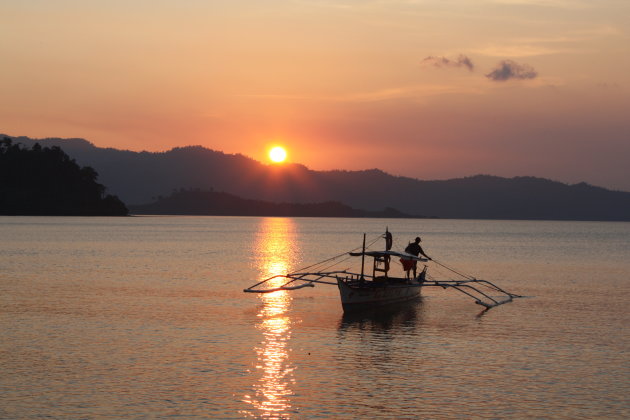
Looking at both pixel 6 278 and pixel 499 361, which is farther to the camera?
pixel 6 278

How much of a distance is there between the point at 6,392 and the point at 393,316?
83.7ft

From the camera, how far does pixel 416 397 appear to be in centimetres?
2536

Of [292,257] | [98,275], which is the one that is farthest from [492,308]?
[292,257]

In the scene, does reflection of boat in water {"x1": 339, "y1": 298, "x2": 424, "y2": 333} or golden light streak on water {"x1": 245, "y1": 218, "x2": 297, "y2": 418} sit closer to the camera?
golden light streak on water {"x1": 245, "y1": 218, "x2": 297, "y2": 418}

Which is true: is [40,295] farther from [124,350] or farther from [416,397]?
[416,397]

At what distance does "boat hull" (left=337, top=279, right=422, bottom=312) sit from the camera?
44.8m

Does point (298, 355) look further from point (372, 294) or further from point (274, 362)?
point (372, 294)

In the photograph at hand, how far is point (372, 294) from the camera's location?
46500 mm

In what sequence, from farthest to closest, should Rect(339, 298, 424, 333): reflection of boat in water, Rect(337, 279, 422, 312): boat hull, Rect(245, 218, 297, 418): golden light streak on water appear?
Rect(337, 279, 422, 312): boat hull
Rect(339, 298, 424, 333): reflection of boat in water
Rect(245, 218, 297, 418): golden light streak on water

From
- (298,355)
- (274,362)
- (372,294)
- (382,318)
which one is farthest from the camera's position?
(372,294)

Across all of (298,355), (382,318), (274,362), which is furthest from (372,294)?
(274,362)

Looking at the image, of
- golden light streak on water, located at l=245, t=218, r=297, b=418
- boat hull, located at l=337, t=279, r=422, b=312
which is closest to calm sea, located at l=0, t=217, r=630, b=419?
golden light streak on water, located at l=245, t=218, r=297, b=418

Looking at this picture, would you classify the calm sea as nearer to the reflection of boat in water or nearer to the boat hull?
the reflection of boat in water

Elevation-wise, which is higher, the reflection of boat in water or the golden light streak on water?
the reflection of boat in water
